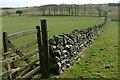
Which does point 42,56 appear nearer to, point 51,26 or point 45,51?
point 45,51

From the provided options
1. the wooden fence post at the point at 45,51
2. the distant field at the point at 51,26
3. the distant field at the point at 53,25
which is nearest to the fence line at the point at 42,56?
the wooden fence post at the point at 45,51

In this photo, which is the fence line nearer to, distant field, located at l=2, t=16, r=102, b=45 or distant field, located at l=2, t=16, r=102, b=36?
distant field, located at l=2, t=16, r=102, b=45

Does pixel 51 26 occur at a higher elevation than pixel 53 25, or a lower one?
lower

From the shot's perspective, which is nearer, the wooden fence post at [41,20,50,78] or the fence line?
the fence line

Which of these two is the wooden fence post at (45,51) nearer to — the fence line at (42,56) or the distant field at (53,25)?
the fence line at (42,56)

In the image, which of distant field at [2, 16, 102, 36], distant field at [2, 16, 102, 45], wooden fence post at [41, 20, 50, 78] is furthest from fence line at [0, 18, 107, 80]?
distant field at [2, 16, 102, 36]

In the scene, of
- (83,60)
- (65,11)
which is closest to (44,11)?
(65,11)

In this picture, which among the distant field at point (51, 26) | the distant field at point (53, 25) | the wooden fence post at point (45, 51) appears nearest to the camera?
the wooden fence post at point (45, 51)

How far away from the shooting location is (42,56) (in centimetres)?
822

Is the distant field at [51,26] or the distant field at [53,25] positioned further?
the distant field at [53,25]

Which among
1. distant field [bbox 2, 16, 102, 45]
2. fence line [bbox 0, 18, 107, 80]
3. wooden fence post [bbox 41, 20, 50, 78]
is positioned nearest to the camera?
fence line [bbox 0, 18, 107, 80]

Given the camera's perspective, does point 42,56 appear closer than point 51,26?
Yes

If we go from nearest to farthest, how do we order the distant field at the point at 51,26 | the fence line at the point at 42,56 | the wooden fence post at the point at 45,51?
1. the fence line at the point at 42,56
2. the wooden fence post at the point at 45,51
3. the distant field at the point at 51,26

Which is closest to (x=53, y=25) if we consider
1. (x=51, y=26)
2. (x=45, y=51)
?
(x=51, y=26)
